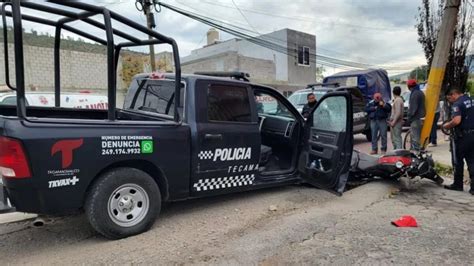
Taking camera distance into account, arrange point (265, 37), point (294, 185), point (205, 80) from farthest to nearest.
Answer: point (265, 37) < point (294, 185) < point (205, 80)

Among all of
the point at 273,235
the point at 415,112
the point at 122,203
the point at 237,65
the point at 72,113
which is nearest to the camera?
the point at 122,203

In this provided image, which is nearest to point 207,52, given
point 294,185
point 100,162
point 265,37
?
point 265,37

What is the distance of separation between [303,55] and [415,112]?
889 inches

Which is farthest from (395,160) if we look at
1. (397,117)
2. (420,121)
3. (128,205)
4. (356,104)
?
(356,104)

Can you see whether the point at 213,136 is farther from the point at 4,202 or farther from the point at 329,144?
the point at 4,202

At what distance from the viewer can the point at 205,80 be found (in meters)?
4.75

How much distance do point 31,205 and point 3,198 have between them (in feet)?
1.02

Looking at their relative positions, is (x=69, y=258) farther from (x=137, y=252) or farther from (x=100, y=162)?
(x=100, y=162)

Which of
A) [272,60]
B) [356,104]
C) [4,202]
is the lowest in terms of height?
[4,202]

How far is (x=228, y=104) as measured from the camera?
4969 mm

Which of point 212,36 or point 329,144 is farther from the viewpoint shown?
point 212,36

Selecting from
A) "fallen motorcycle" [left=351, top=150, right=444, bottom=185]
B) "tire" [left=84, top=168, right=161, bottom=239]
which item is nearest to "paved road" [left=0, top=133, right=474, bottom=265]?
"tire" [left=84, top=168, right=161, bottom=239]

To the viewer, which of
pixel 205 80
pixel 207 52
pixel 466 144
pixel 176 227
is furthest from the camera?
pixel 207 52

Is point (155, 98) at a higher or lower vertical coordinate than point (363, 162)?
higher
